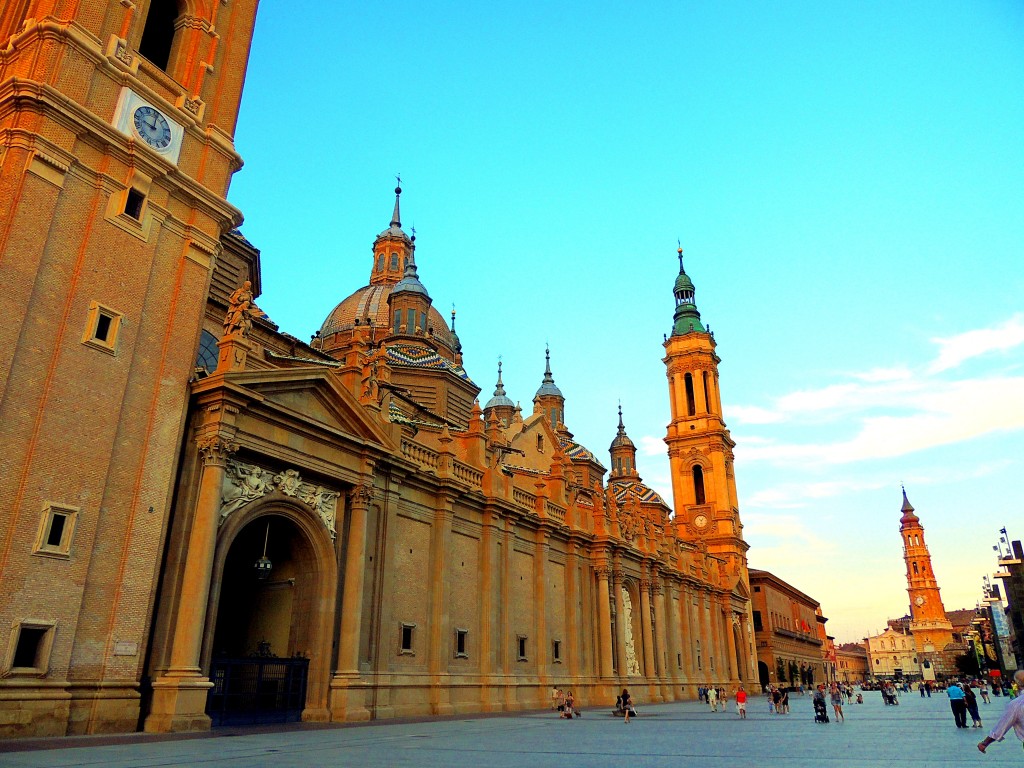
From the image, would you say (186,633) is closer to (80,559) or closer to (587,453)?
(80,559)

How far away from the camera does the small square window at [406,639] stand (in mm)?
27317

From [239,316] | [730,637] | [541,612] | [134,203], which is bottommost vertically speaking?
[541,612]

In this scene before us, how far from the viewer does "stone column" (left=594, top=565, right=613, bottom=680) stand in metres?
40.5

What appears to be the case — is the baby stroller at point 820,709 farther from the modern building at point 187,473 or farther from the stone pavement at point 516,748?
the modern building at point 187,473

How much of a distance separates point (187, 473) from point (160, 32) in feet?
50.5

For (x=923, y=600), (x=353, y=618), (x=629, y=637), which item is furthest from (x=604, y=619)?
(x=923, y=600)

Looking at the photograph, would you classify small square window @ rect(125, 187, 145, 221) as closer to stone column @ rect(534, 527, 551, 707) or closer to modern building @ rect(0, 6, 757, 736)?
modern building @ rect(0, 6, 757, 736)

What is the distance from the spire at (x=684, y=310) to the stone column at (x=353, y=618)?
213 ft

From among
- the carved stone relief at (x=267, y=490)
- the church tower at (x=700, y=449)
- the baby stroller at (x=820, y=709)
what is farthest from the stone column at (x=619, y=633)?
the church tower at (x=700, y=449)

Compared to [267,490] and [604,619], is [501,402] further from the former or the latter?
[267,490]

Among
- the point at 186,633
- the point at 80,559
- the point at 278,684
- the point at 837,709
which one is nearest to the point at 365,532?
the point at 278,684

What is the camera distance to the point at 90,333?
A: 19.3 metres

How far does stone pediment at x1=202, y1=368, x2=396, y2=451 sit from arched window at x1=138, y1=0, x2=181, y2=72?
11299 mm

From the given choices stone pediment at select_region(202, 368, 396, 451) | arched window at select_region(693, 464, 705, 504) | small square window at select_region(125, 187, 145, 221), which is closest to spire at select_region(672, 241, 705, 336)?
arched window at select_region(693, 464, 705, 504)
